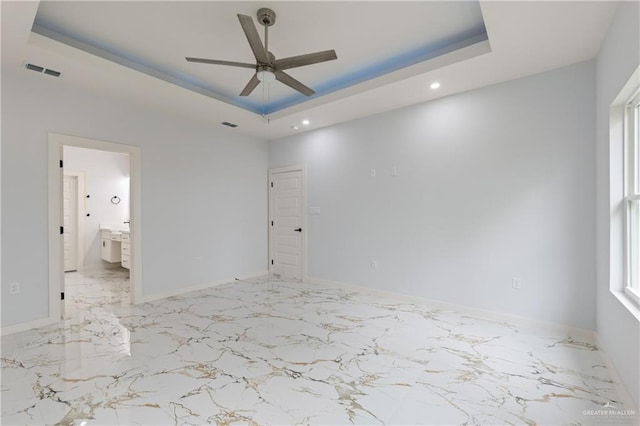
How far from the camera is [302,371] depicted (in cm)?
226

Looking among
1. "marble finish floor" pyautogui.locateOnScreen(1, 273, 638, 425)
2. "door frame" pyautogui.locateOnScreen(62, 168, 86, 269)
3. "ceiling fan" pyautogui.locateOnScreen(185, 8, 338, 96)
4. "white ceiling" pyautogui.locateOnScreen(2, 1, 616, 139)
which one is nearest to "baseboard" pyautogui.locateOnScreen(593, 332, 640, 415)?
"marble finish floor" pyautogui.locateOnScreen(1, 273, 638, 425)

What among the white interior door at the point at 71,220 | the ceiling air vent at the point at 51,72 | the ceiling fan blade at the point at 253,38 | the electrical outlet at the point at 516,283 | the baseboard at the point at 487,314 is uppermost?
the ceiling air vent at the point at 51,72

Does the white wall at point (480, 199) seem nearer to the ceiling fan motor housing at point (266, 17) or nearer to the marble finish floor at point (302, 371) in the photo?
the marble finish floor at point (302, 371)

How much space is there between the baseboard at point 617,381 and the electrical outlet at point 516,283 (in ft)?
2.31

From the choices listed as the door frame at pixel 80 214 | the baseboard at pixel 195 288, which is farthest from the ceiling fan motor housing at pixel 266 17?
the door frame at pixel 80 214

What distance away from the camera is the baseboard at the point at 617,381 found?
72.6 inches

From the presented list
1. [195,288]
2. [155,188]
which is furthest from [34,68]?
[195,288]

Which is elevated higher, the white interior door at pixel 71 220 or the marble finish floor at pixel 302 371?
the white interior door at pixel 71 220

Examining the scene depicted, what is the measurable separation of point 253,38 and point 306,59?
0.44 meters

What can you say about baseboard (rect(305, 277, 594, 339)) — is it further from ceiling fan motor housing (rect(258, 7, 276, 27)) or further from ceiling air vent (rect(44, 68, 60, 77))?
ceiling air vent (rect(44, 68, 60, 77))

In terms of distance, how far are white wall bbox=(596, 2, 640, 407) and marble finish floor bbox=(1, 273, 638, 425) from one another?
23 cm

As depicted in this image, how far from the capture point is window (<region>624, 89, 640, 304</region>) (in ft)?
7.06

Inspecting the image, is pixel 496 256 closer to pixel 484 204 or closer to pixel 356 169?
pixel 484 204

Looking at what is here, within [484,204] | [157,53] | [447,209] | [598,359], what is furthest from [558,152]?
[157,53]
